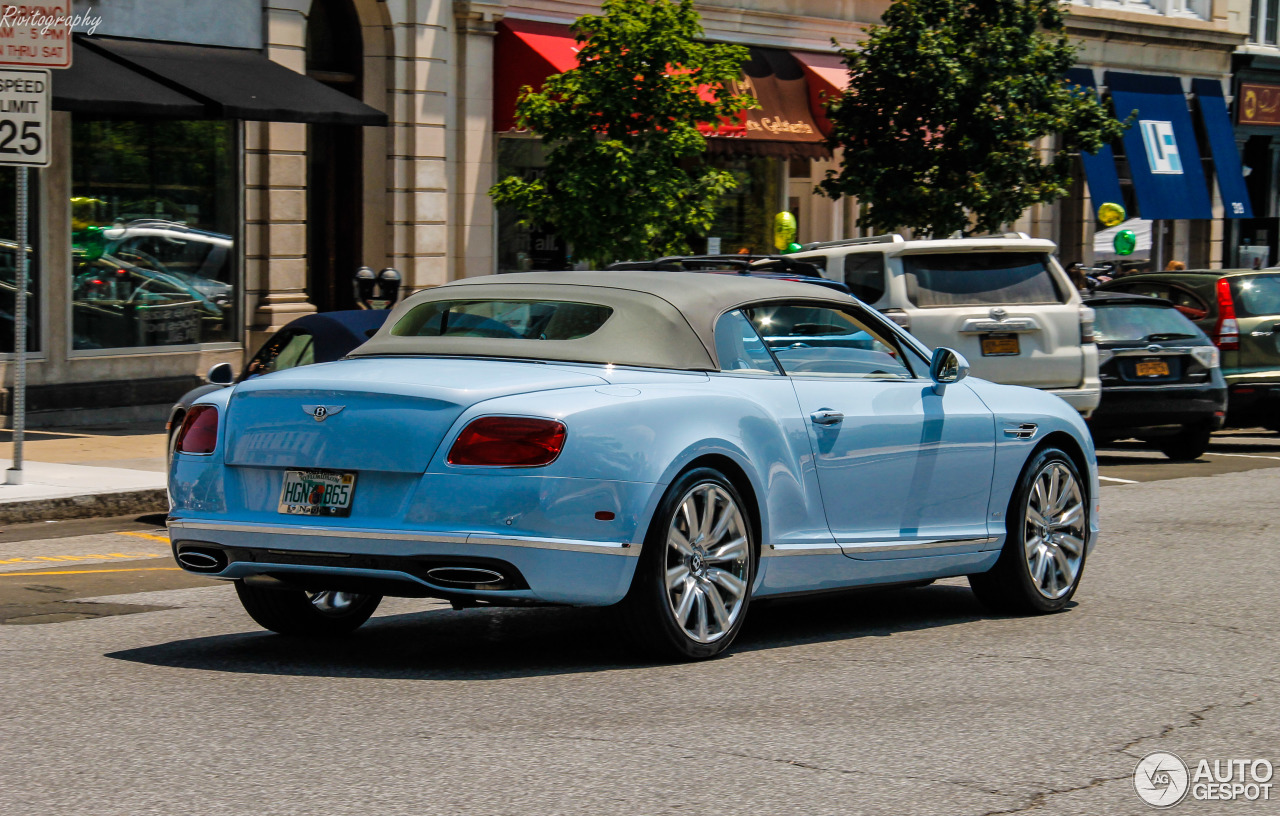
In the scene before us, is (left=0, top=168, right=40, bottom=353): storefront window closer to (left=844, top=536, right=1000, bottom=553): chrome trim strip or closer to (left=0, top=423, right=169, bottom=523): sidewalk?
(left=0, top=423, right=169, bottom=523): sidewalk

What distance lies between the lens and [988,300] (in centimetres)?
1474

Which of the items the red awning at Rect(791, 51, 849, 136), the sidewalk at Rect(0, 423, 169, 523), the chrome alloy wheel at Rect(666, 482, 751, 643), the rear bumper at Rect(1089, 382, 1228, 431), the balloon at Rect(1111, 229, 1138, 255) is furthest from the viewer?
the balloon at Rect(1111, 229, 1138, 255)

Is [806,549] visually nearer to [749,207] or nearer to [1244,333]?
[1244,333]

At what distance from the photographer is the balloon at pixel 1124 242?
3200cm

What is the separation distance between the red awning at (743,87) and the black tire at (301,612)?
49.0 feet

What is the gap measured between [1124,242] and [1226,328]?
13.7 meters

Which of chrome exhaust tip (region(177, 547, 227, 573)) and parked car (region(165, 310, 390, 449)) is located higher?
parked car (region(165, 310, 390, 449))

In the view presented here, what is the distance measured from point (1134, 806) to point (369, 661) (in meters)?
3.02

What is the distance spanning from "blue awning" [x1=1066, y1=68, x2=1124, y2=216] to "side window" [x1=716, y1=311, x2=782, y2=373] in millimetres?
27864

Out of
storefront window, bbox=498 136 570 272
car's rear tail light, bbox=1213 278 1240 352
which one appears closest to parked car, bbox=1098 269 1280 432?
car's rear tail light, bbox=1213 278 1240 352

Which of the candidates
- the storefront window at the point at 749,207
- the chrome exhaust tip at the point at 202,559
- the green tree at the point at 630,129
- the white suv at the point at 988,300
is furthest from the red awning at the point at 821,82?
the chrome exhaust tip at the point at 202,559

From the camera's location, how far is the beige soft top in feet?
23.2

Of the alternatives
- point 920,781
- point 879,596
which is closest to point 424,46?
point 879,596

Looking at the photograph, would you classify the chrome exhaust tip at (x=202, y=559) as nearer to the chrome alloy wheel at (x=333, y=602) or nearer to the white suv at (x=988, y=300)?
the chrome alloy wheel at (x=333, y=602)
